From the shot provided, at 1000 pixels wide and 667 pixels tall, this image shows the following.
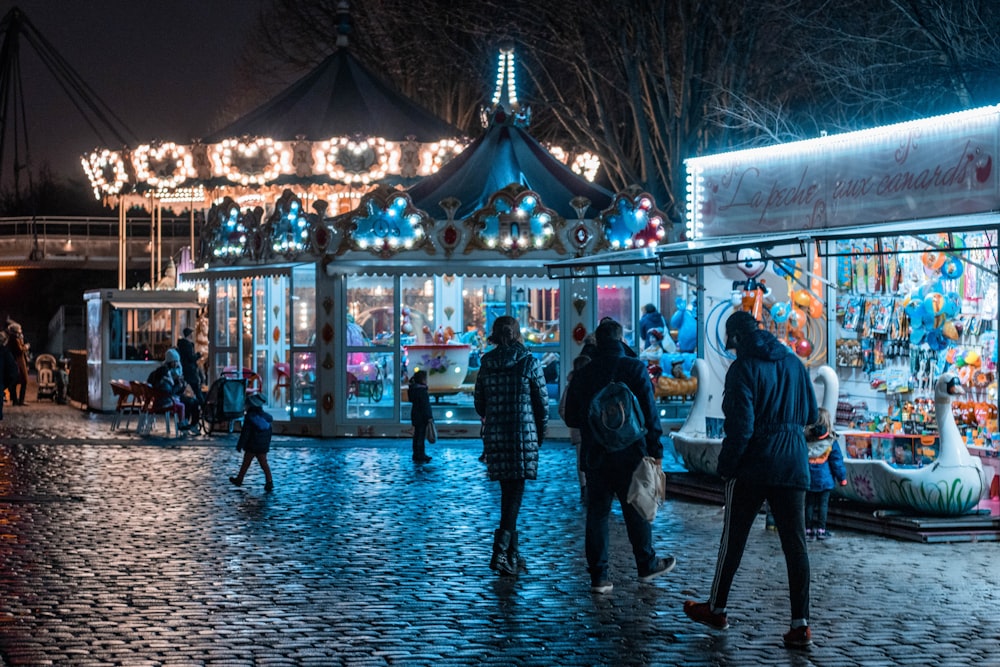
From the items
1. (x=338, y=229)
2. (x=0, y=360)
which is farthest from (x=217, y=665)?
(x=0, y=360)

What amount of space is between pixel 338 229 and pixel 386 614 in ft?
46.7

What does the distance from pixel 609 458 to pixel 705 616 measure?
144 cm

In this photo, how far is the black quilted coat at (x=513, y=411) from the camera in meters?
10.2

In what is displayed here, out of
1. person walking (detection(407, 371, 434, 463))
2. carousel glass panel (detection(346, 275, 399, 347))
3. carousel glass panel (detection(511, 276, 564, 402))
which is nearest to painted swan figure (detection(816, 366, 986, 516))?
person walking (detection(407, 371, 434, 463))

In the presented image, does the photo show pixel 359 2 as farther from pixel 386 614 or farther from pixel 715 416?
pixel 386 614

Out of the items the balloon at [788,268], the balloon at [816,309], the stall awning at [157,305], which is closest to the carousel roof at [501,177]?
the balloon at [788,268]

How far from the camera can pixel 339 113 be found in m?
28.5

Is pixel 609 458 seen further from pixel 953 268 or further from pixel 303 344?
pixel 303 344

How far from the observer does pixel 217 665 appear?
7355mm

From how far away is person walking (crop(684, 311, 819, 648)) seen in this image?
7.91 metres

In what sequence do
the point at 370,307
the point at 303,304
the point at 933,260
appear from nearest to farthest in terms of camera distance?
the point at 933,260 < the point at 370,307 < the point at 303,304

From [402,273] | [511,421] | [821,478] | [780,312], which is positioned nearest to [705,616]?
[511,421]

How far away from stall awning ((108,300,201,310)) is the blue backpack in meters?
21.6

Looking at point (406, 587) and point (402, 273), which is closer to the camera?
point (406, 587)
